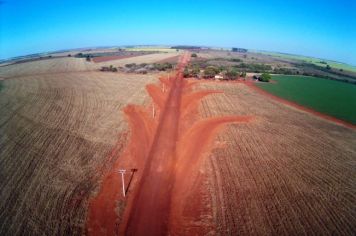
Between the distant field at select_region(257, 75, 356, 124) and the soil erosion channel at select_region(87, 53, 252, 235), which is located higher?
the distant field at select_region(257, 75, 356, 124)

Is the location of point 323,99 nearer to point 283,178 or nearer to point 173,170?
point 283,178

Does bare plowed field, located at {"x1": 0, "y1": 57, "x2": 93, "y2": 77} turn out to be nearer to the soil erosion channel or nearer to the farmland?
the farmland

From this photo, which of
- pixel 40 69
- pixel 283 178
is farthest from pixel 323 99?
pixel 40 69

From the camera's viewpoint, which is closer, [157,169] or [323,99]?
[157,169]

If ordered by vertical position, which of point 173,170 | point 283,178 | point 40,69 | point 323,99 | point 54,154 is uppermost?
point 40,69

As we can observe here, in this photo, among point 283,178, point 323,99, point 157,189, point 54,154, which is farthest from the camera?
point 323,99

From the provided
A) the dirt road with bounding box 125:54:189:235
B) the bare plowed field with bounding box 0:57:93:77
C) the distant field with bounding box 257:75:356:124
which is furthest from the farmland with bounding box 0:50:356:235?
the bare plowed field with bounding box 0:57:93:77

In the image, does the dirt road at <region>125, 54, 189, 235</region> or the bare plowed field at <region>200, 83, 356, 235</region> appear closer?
the dirt road at <region>125, 54, 189, 235</region>

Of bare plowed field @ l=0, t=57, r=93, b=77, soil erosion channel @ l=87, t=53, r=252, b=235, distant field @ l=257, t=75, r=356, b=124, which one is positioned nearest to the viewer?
soil erosion channel @ l=87, t=53, r=252, b=235
